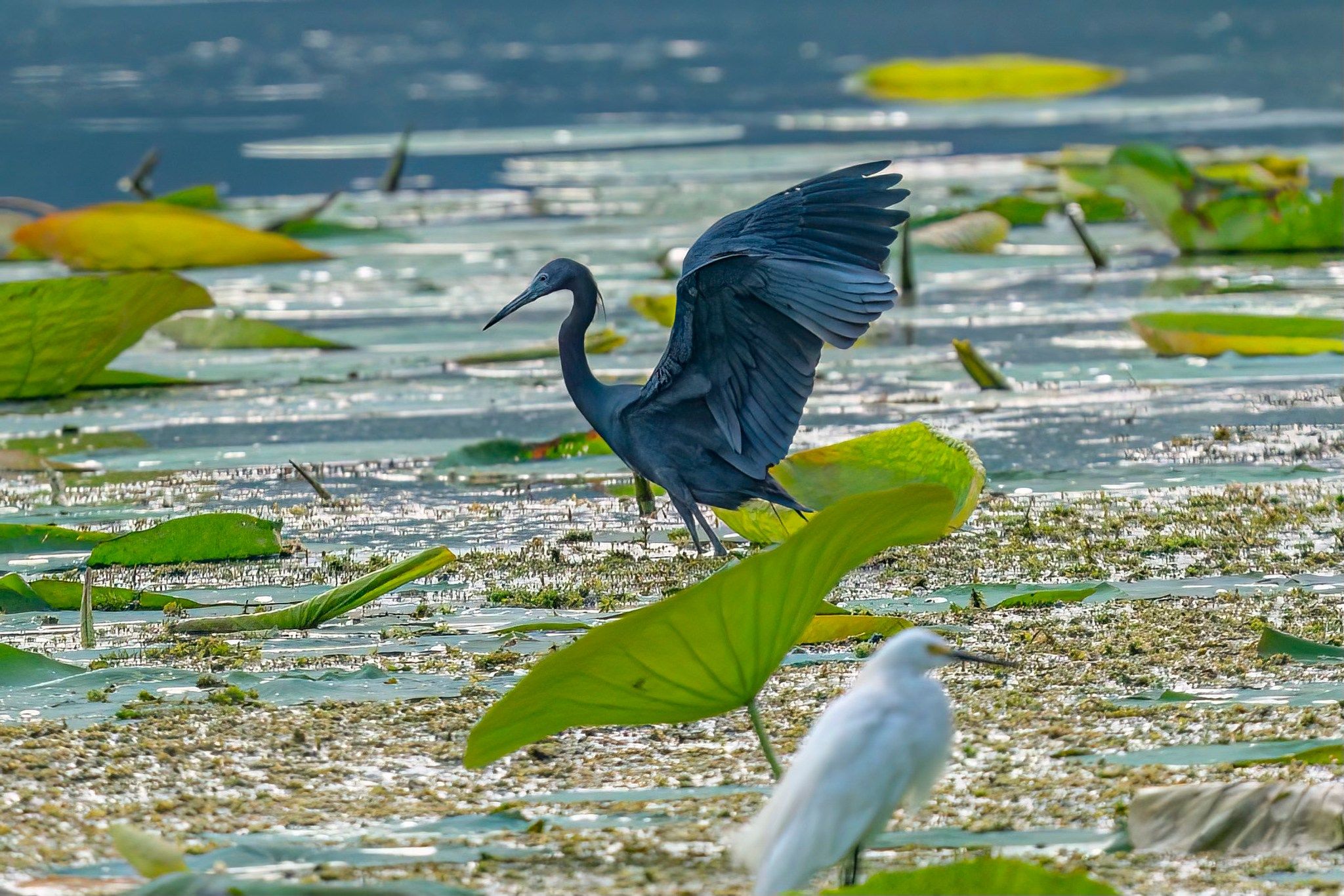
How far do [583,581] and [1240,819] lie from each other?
1927mm

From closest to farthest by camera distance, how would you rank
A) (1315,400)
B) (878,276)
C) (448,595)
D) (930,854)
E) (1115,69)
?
(930,854), (878,276), (448,595), (1315,400), (1115,69)

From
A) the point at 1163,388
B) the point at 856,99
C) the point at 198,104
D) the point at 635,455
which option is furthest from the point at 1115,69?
the point at 635,455

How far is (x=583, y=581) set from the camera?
157 inches

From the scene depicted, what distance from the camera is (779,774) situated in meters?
2.56

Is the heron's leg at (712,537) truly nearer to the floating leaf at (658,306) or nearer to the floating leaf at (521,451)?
the floating leaf at (521,451)

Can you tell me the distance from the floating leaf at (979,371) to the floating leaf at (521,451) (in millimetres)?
1239

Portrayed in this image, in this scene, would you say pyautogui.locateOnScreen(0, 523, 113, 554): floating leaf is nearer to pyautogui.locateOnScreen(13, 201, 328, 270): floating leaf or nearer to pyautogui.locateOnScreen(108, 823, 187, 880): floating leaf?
pyautogui.locateOnScreen(108, 823, 187, 880): floating leaf

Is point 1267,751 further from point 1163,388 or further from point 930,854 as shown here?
point 1163,388

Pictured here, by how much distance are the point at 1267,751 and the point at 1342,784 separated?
1.01 ft

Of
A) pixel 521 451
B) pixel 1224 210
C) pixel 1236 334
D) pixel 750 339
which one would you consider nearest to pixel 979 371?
pixel 1236 334

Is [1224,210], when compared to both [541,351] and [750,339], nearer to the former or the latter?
[541,351]

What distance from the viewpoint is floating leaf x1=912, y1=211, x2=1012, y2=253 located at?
31.1 ft

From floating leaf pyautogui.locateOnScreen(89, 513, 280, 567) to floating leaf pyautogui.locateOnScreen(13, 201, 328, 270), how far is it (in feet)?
13.5

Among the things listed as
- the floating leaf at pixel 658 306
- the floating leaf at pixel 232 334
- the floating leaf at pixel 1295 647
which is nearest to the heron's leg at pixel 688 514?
the floating leaf at pixel 1295 647
